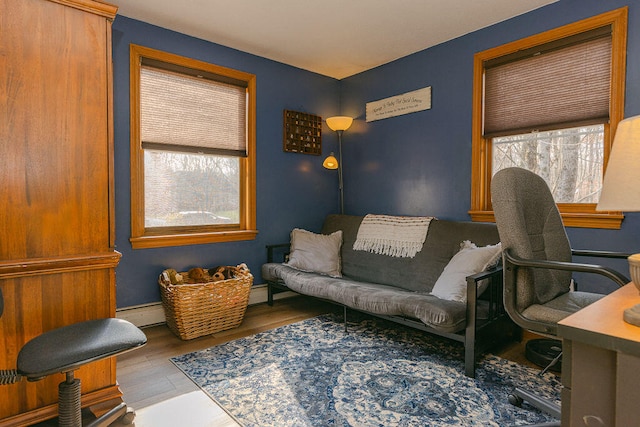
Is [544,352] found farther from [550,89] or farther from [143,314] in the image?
[143,314]

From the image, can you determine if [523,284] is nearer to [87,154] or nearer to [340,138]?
[87,154]

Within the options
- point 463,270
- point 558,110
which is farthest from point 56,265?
point 558,110

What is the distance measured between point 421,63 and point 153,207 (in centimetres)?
276

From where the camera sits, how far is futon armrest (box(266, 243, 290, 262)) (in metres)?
3.76

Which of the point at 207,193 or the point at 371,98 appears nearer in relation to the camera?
the point at 207,193

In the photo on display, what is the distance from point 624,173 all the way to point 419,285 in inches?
82.2

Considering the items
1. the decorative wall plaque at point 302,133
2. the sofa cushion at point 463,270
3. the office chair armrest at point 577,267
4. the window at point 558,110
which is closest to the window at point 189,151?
the decorative wall plaque at point 302,133

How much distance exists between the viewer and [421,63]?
3551 mm

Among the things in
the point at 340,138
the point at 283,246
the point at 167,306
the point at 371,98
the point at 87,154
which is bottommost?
the point at 167,306

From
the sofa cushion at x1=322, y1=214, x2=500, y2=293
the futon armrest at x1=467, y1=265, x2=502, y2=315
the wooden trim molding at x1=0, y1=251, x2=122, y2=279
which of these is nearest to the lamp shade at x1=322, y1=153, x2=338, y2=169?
the sofa cushion at x1=322, y1=214, x2=500, y2=293

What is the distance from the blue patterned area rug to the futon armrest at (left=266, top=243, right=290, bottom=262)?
1.01 meters

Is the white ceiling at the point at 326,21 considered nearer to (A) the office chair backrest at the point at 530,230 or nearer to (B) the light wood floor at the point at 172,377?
(A) the office chair backrest at the point at 530,230

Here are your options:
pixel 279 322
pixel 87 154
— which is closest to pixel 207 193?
pixel 279 322

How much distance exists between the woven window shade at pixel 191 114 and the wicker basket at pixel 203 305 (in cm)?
117
